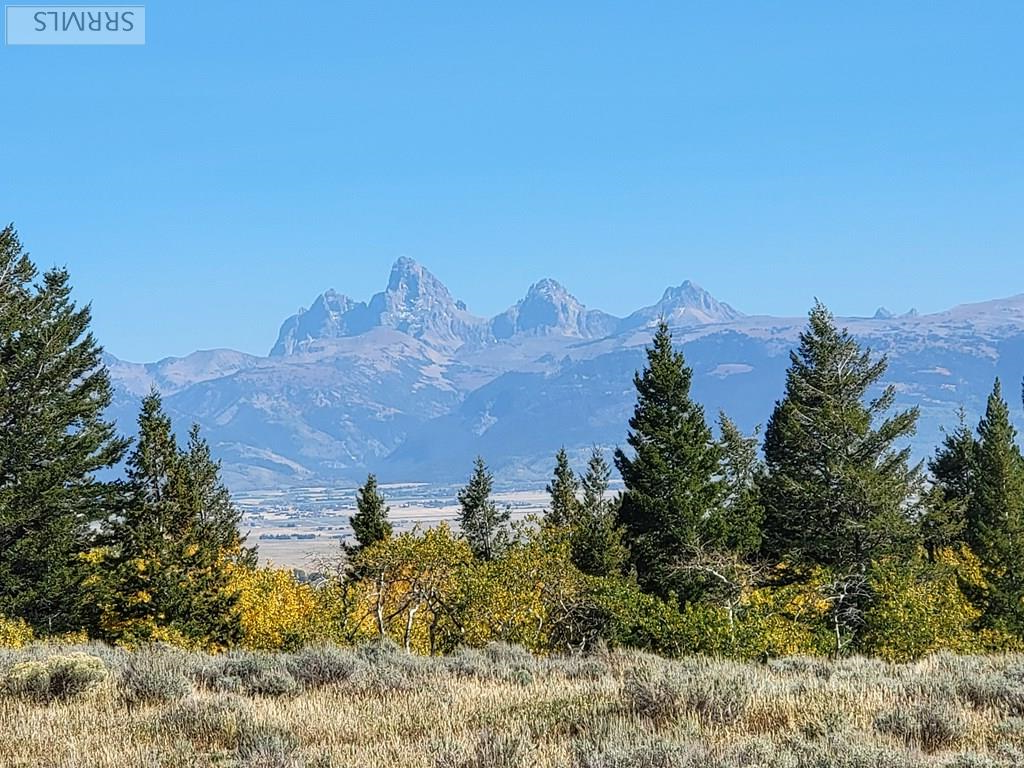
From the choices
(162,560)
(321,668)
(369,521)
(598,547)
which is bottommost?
(598,547)

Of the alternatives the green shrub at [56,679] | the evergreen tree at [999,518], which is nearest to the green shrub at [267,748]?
the green shrub at [56,679]

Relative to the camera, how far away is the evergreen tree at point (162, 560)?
40.9 metres

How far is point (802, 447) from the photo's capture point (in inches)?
1597

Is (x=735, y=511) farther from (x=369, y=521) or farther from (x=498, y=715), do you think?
(x=498, y=715)

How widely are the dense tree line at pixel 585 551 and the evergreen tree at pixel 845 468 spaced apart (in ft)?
0.32

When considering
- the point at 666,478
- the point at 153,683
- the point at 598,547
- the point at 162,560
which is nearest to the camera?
the point at 153,683

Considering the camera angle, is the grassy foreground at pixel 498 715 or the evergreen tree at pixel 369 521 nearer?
the grassy foreground at pixel 498 715

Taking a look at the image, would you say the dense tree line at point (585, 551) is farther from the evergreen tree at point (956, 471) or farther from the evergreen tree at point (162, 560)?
the evergreen tree at point (956, 471)

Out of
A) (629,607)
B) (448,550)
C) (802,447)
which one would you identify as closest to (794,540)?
(802,447)

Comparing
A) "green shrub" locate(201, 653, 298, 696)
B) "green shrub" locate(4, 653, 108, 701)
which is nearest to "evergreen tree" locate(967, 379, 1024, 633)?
"green shrub" locate(201, 653, 298, 696)

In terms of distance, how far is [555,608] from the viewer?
35.7 m

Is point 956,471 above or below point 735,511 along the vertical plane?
above

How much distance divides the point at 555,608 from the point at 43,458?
21787mm

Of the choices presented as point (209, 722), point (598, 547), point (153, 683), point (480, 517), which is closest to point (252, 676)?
point (153, 683)
